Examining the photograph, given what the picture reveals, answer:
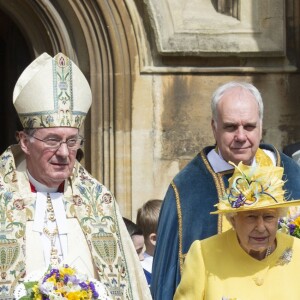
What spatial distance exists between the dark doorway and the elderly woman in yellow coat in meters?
5.09

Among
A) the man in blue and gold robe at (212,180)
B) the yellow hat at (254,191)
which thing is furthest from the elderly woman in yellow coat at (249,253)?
the man in blue and gold robe at (212,180)

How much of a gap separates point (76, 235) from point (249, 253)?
1.01m

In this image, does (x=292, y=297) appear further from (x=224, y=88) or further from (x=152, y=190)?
(x=152, y=190)

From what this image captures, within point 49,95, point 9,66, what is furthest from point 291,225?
point 9,66

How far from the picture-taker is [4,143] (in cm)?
1341

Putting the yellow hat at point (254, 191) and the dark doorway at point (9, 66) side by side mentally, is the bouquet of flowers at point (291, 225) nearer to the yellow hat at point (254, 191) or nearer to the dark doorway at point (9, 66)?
the yellow hat at point (254, 191)

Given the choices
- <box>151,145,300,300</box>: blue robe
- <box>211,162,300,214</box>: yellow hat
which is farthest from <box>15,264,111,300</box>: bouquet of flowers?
<box>151,145,300,300</box>: blue robe

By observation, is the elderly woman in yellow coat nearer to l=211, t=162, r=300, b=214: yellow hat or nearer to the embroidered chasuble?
l=211, t=162, r=300, b=214: yellow hat

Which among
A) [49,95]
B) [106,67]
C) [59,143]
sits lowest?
[59,143]

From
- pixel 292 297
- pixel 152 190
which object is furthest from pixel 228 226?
pixel 152 190

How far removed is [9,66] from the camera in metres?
12.7

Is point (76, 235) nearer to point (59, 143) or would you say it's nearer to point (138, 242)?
point (59, 143)

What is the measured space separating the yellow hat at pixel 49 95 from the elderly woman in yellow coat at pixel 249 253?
103 cm

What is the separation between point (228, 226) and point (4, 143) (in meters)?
5.44
